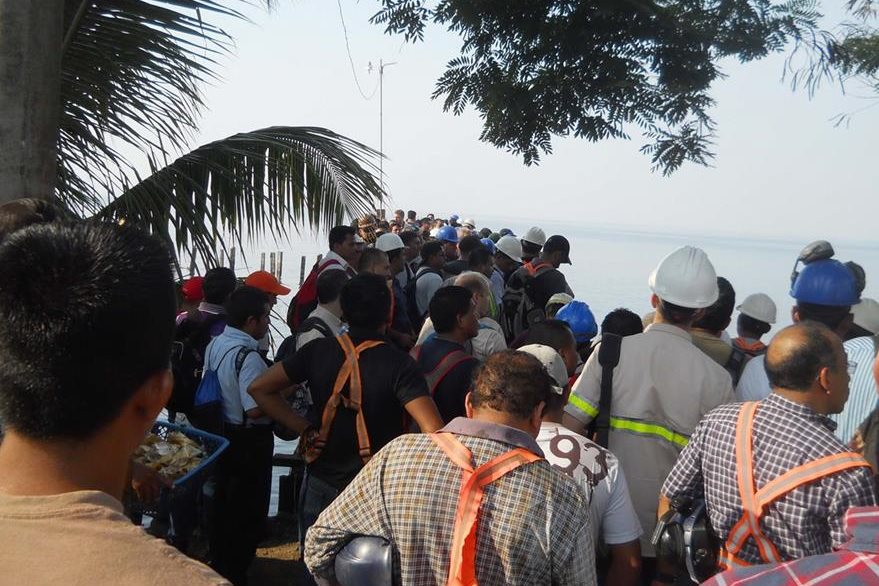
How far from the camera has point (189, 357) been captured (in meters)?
4.99

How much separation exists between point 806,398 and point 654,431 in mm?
785

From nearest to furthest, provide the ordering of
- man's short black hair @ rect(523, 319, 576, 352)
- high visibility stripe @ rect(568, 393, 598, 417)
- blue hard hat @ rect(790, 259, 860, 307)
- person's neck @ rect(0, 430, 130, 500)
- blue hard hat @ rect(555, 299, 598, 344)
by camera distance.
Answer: person's neck @ rect(0, 430, 130, 500) → high visibility stripe @ rect(568, 393, 598, 417) → blue hard hat @ rect(790, 259, 860, 307) → man's short black hair @ rect(523, 319, 576, 352) → blue hard hat @ rect(555, 299, 598, 344)

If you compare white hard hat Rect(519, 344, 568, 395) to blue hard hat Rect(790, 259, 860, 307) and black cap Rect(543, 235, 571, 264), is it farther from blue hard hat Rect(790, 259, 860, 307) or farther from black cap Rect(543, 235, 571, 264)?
black cap Rect(543, 235, 571, 264)

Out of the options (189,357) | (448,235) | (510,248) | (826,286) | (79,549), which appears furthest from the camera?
(448,235)

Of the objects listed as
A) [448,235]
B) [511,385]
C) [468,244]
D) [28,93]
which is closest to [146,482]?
[511,385]

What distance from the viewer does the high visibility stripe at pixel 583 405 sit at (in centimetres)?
354

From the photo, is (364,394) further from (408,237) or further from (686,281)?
(408,237)

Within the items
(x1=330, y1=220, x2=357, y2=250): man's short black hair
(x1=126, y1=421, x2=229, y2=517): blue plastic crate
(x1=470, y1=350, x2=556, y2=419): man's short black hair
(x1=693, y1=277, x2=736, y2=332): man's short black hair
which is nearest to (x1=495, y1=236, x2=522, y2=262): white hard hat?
(x1=330, y1=220, x2=357, y2=250): man's short black hair

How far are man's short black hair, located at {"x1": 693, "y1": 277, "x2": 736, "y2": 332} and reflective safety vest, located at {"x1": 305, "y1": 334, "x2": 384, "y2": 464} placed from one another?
179 centimetres

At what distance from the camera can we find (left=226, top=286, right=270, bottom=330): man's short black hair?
4.69 m

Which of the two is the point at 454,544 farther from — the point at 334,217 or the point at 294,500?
the point at 294,500

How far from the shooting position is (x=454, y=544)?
2.45 m

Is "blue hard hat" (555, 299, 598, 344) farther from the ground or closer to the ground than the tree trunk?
closer to the ground

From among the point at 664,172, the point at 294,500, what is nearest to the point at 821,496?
the point at 664,172
